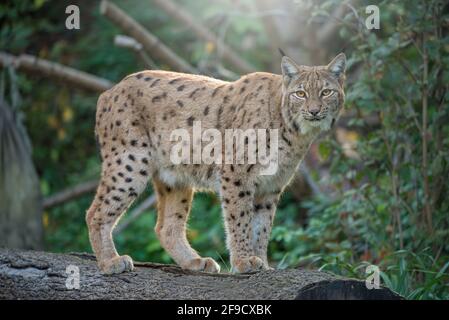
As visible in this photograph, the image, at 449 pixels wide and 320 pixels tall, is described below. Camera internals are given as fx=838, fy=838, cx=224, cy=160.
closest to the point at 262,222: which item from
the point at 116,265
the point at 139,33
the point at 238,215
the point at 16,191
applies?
the point at 238,215

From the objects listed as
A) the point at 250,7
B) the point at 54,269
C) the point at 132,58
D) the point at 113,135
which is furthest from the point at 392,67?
the point at 132,58

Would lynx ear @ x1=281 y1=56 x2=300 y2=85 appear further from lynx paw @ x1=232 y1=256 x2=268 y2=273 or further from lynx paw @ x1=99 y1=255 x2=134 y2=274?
lynx paw @ x1=99 y1=255 x2=134 y2=274

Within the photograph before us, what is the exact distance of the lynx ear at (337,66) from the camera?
7781 millimetres

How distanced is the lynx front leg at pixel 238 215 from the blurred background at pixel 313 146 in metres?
0.34

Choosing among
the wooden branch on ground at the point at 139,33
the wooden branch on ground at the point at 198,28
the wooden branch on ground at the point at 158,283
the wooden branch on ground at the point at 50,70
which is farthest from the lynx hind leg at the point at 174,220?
the wooden branch on ground at the point at 198,28

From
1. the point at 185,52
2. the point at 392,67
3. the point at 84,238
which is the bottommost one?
the point at 84,238

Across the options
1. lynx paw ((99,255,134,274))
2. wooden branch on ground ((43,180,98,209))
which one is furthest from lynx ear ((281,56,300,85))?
wooden branch on ground ((43,180,98,209))

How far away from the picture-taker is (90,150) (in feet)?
54.8

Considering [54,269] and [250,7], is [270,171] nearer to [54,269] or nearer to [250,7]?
[54,269]

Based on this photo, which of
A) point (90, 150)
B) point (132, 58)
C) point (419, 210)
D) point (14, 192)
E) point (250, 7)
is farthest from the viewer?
point (90, 150)

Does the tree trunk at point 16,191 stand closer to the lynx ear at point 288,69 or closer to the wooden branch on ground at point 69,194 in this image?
the wooden branch on ground at point 69,194

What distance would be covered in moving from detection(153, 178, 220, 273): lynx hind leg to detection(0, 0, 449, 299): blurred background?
0.49 meters

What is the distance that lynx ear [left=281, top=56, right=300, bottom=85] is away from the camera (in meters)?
7.69

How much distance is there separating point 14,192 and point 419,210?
19.1 feet
